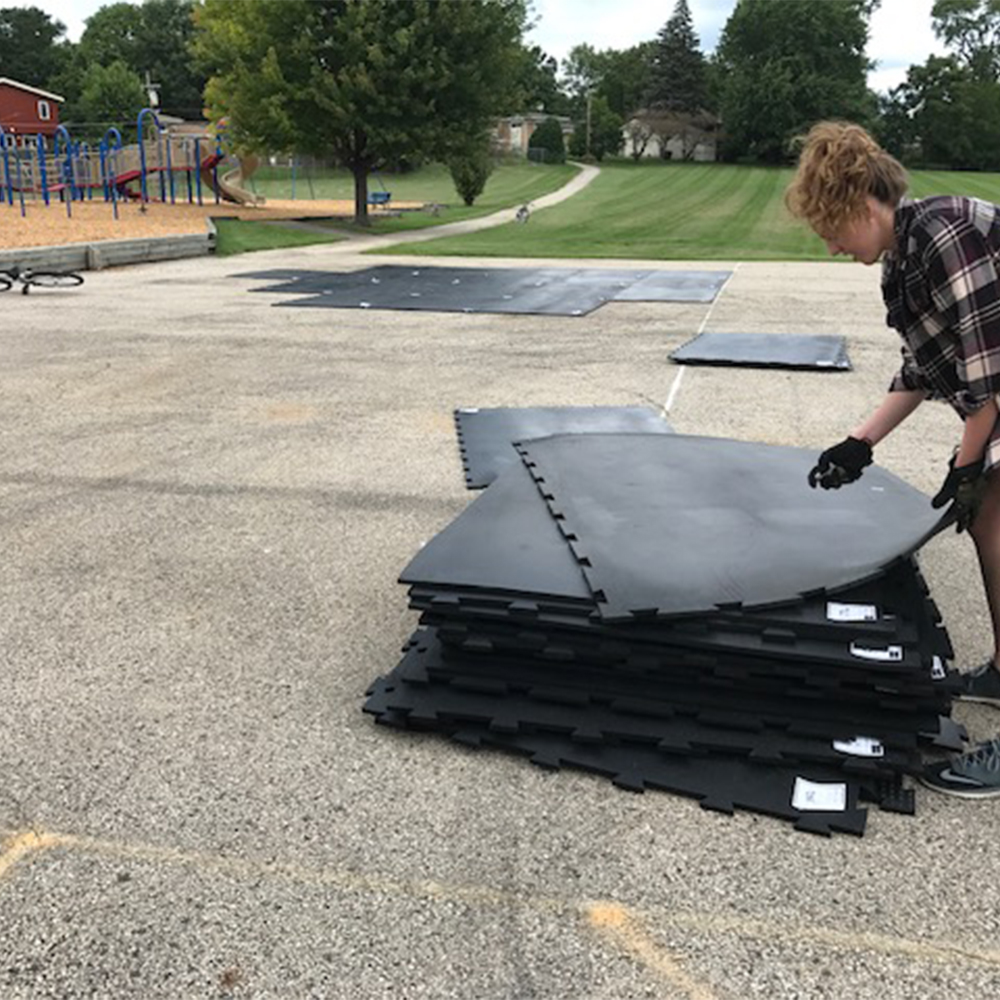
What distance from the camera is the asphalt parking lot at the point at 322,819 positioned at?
80.9 inches

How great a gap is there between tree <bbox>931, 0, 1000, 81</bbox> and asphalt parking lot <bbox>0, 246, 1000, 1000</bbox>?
388 feet

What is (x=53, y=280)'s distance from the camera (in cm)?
1436

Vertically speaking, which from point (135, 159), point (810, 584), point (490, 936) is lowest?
point (490, 936)

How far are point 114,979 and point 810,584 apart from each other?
6.58 ft

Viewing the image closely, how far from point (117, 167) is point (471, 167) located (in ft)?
35.3

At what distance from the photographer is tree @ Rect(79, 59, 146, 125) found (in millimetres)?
64875

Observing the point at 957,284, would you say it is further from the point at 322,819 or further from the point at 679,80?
the point at 679,80

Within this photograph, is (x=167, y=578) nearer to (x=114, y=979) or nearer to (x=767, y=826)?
(x=114, y=979)

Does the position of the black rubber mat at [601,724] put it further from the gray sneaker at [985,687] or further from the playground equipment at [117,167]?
the playground equipment at [117,167]

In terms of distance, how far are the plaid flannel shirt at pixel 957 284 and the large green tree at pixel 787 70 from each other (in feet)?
236

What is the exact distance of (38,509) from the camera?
493cm

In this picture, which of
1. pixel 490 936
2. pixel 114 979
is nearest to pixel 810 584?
pixel 490 936

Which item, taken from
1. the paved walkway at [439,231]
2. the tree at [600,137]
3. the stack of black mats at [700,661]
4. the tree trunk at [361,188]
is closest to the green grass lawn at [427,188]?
the tree trunk at [361,188]

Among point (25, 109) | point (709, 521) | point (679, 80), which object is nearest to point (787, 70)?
point (679, 80)
